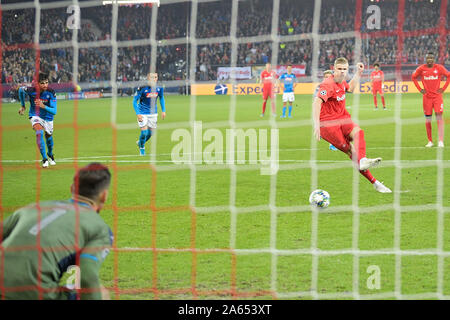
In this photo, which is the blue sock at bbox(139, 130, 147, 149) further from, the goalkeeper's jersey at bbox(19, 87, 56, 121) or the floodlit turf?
the goalkeeper's jersey at bbox(19, 87, 56, 121)

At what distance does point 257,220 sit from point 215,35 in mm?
Answer: 28400

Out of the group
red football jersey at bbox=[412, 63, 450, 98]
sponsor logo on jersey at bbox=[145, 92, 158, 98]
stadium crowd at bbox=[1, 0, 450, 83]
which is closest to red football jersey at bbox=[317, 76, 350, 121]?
red football jersey at bbox=[412, 63, 450, 98]

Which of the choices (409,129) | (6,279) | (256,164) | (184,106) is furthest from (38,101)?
(184,106)

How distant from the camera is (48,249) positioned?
3939 mm

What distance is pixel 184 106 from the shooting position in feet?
95.3

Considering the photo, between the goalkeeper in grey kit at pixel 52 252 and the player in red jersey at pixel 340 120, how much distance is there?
18.2 ft

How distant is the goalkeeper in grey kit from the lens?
12.9ft

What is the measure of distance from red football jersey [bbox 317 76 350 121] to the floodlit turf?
3.60 ft

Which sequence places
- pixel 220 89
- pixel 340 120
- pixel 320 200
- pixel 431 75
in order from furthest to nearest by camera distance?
pixel 220 89, pixel 431 75, pixel 340 120, pixel 320 200

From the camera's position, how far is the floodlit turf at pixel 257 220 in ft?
18.5

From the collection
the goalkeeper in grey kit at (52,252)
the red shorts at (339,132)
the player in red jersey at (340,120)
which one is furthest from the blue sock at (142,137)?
the goalkeeper in grey kit at (52,252)

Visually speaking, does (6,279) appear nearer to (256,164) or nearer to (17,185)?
(17,185)

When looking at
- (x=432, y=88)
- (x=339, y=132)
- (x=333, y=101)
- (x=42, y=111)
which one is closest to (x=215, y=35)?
(x=432, y=88)

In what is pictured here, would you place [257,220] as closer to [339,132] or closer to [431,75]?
[339,132]
